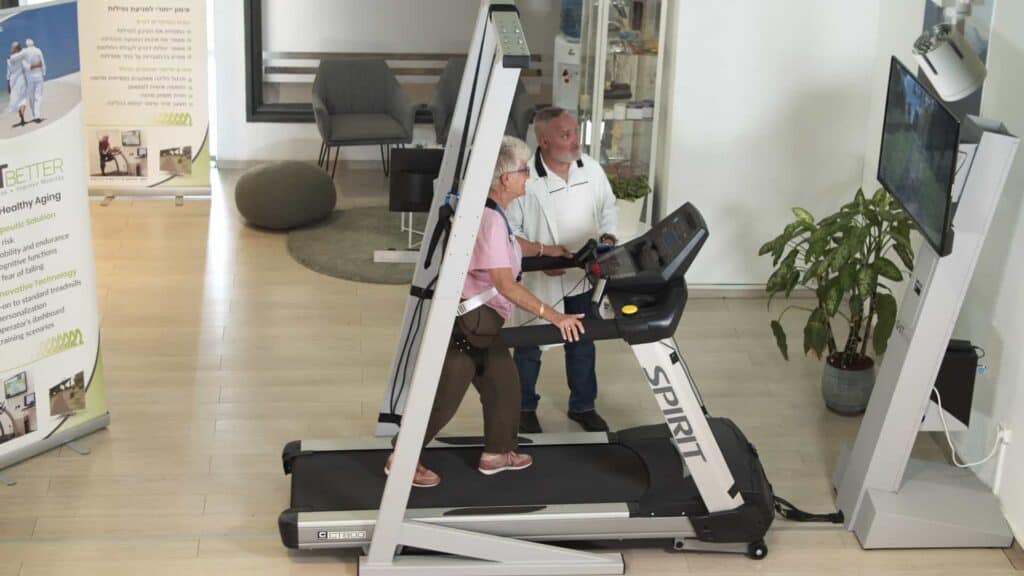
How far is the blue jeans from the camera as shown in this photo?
545cm

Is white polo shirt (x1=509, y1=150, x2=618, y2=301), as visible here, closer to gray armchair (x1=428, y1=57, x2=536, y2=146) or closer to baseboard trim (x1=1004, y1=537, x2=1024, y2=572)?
baseboard trim (x1=1004, y1=537, x2=1024, y2=572)

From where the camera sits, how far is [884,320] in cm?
568

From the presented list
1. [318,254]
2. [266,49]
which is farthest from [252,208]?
[266,49]

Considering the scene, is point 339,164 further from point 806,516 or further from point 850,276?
point 806,516

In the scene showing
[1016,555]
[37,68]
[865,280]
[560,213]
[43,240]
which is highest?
[37,68]

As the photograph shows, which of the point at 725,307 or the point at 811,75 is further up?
the point at 811,75

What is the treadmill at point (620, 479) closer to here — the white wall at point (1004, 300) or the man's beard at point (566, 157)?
the man's beard at point (566, 157)

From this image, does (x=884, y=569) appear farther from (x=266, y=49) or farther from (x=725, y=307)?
(x=266, y=49)

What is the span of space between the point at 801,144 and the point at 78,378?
12.4 ft

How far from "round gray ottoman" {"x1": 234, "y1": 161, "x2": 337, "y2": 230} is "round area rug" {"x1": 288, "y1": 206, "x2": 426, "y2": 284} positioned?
112 mm

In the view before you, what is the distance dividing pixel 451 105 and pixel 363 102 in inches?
25.3

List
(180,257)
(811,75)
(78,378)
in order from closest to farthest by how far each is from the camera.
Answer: (78,378) → (811,75) → (180,257)

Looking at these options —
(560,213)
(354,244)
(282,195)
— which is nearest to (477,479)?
(560,213)

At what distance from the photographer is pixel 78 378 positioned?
5418mm
